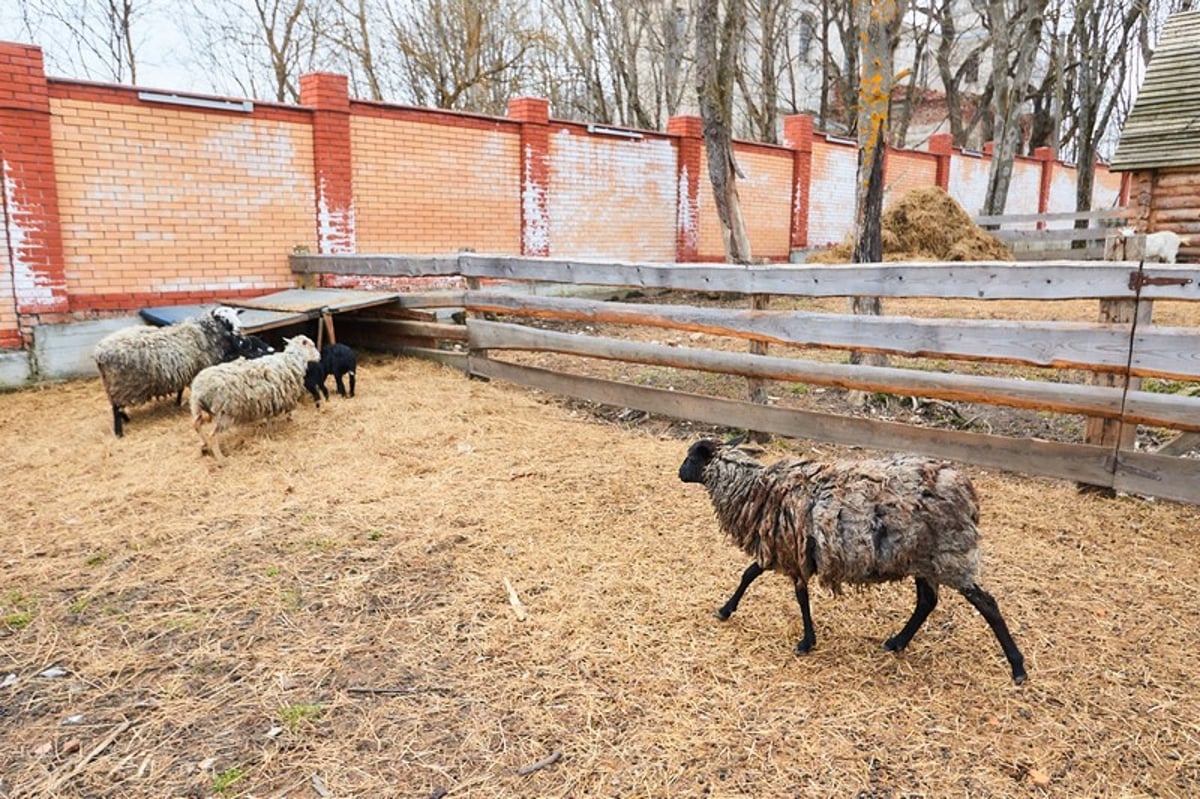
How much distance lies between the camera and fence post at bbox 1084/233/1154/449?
198 inches

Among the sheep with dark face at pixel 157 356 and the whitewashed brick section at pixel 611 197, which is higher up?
the whitewashed brick section at pixel 611 197

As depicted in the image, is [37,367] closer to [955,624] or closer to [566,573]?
[566,573]

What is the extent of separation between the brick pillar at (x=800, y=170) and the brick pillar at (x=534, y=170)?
740 cm

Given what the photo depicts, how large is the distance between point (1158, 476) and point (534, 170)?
36.8ft

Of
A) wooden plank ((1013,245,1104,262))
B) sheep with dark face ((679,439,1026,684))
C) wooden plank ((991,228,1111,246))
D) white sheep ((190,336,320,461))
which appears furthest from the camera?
wooden plank ((991,228,1111,246))

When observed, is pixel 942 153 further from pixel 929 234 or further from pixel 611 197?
pixel 611 197

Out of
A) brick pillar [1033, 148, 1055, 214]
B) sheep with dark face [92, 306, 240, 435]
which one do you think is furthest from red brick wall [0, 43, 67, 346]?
brick pillar [1033, 148, 1055, 214]

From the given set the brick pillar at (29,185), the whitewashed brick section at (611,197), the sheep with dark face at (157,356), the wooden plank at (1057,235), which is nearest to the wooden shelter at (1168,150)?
→ the wooden plank at (1057,235)

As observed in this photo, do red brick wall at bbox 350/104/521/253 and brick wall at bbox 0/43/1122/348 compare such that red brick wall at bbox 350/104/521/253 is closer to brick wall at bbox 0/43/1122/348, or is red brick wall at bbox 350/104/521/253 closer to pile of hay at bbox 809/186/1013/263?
brick wall at bbox 0/43/1122/348

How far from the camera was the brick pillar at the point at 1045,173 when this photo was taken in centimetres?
2850

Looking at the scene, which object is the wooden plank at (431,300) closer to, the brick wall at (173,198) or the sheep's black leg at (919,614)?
the brick wall at (173,198)

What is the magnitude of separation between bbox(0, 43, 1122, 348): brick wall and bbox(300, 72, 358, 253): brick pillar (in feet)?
0.07

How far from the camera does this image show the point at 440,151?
1283cm

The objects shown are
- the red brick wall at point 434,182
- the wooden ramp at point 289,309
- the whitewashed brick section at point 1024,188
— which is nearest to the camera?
the wooden ramp at point 289,309
